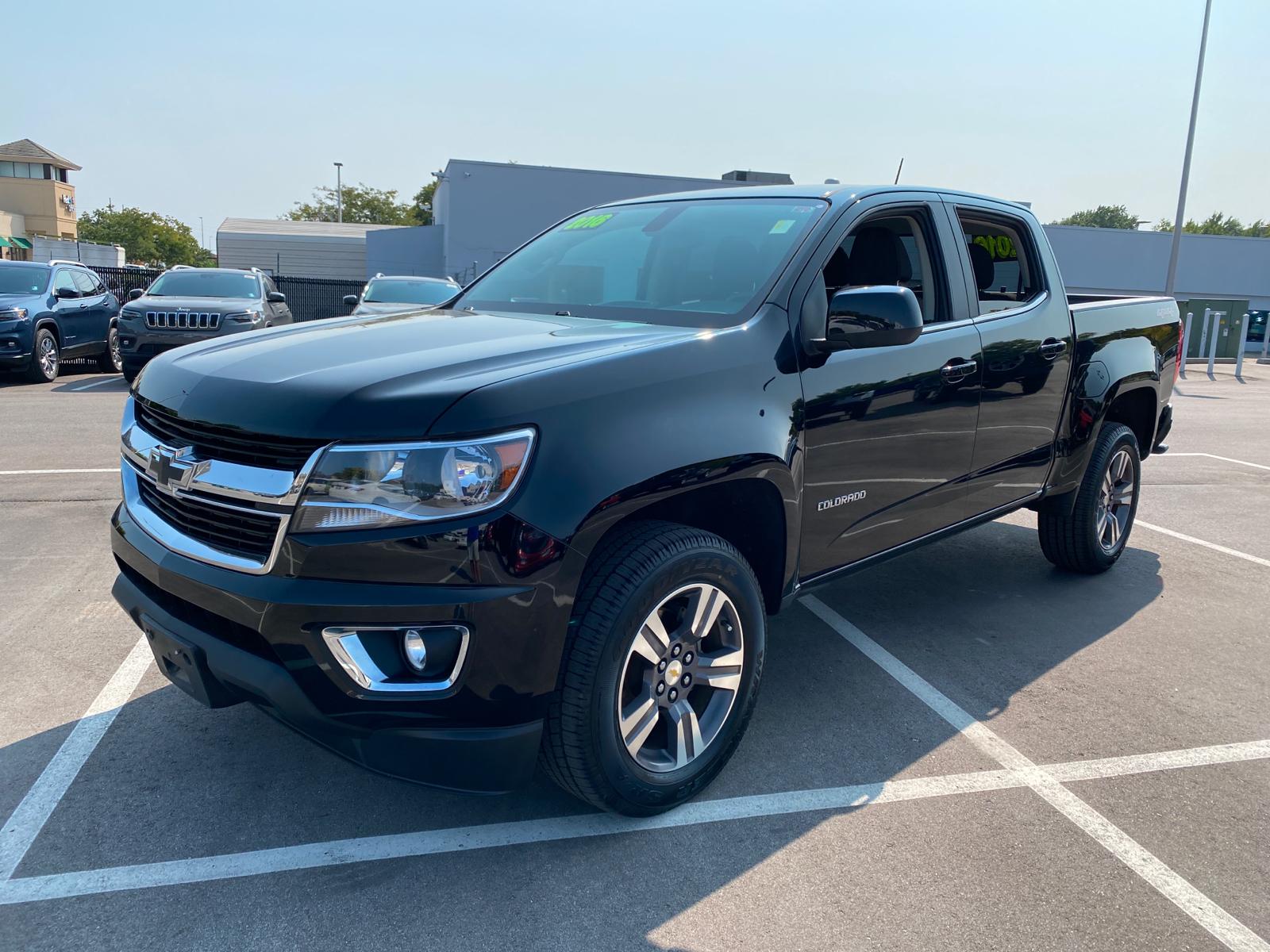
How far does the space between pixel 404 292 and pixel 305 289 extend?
1488cm

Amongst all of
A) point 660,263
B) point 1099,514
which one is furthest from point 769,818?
point 1099,514

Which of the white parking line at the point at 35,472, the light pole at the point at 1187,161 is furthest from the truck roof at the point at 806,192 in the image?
the light pole at the point at 1187,161

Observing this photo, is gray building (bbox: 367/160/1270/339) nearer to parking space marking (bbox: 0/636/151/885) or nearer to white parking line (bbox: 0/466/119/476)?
white parking line (bbox: 0/466/119/476)

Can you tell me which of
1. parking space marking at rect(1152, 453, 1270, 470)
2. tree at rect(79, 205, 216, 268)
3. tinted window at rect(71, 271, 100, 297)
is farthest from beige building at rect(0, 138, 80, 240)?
parking space marking at rect(1152, 453, 1270, 470)

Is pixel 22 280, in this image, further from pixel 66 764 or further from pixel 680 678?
pixel 680 678

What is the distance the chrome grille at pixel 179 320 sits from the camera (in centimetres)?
1280

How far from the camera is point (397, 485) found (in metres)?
2.30

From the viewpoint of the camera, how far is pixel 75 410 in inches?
416

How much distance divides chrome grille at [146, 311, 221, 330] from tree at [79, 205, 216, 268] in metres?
90.6

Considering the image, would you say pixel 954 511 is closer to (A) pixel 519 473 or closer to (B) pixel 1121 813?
(B) pixel 1121 813

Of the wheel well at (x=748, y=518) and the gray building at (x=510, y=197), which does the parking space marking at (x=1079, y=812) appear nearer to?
the wheel well at (x=748, y=518)

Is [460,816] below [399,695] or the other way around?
below

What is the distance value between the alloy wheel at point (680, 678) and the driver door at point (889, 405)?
510mm

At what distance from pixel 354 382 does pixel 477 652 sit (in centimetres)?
75
